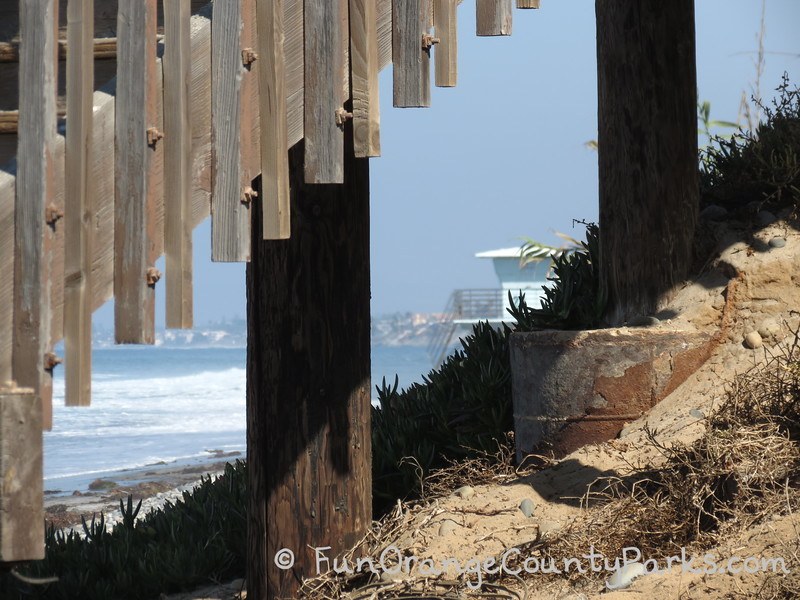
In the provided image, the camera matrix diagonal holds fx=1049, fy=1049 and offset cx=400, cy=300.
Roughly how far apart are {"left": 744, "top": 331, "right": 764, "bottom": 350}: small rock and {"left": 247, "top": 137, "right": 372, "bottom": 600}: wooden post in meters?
2.60

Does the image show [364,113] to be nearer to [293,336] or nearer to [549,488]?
[293,336]

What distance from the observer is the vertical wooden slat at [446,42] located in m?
4.43

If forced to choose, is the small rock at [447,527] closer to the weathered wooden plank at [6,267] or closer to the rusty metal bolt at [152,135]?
the rusty metal bolt at [152,135]

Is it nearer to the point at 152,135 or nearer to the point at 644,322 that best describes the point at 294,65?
the point at 152,135

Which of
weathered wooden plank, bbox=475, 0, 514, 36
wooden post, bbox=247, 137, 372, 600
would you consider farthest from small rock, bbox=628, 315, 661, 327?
weathered wooden plank, bbox=475, 0, 514, 36

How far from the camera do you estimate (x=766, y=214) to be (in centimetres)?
741

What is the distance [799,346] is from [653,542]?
5.10 ft

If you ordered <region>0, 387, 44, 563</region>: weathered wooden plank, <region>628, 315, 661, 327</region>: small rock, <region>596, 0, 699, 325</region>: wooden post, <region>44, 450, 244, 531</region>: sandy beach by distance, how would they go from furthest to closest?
<region>44, 450, 244, 531</region>: sandy beach
<region>596, 0, 699, 325</region>: wooden post
<region>628, 315, 661, 327</region>: small rock
<region>0, 387, 44, 563</region>: weathered wooden plank

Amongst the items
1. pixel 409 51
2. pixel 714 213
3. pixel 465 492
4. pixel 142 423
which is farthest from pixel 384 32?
pixel 142 423

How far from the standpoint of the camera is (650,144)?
23.1 ft

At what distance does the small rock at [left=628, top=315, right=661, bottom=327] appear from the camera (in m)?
6.80

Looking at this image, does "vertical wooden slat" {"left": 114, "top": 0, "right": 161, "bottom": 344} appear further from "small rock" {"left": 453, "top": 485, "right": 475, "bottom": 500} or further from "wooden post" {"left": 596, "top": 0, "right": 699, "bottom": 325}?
"wooden post" {"left": 596, "top": 0, "right": 699, "bottom": 325}

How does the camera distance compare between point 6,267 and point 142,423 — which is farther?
point 142,423

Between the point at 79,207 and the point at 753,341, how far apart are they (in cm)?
470
